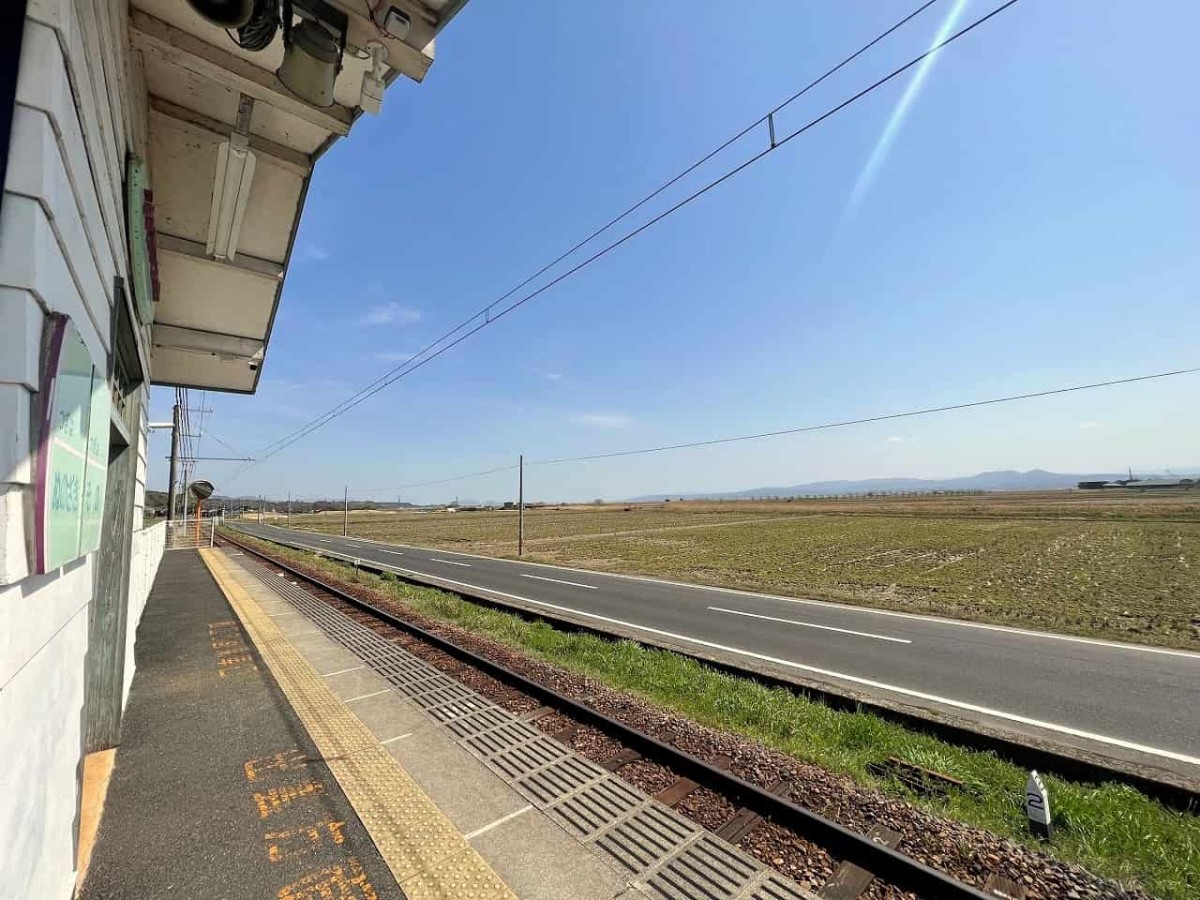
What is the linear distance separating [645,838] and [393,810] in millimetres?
1783

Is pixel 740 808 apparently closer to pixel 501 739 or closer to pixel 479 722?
pixel 501 739

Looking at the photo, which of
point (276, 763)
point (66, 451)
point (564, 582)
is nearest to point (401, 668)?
point (276, 763)

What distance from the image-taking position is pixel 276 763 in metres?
4.19

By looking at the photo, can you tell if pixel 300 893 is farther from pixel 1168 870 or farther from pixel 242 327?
pixel 242 327

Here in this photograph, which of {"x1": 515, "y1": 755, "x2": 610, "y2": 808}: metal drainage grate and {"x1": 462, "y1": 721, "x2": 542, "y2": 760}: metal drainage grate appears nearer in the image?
{"x1": 515, "y1": 755, "x2": 610, "y2": 808}: metal drainage grate

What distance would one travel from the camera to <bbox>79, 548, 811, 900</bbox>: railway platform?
299 cm

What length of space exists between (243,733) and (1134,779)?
815 centimetres

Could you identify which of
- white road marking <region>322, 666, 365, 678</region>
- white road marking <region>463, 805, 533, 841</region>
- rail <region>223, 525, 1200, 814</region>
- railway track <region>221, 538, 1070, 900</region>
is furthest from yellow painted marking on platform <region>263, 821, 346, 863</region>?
rail <region>223, 525, 1200, 814</region>

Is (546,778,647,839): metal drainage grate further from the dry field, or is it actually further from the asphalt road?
the dry field

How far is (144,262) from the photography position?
3.80m

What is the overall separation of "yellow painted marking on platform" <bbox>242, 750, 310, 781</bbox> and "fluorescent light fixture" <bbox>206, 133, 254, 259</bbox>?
462 cm

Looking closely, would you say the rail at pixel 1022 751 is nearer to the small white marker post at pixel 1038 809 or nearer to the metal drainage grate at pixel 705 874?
the small white marker post at pixel 1038 809

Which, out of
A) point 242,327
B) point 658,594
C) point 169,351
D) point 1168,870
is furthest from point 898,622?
point 169,351

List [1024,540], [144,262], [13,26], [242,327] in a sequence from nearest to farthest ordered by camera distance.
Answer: [13,26]
[144,262]
[242,327]
[1024,540]
